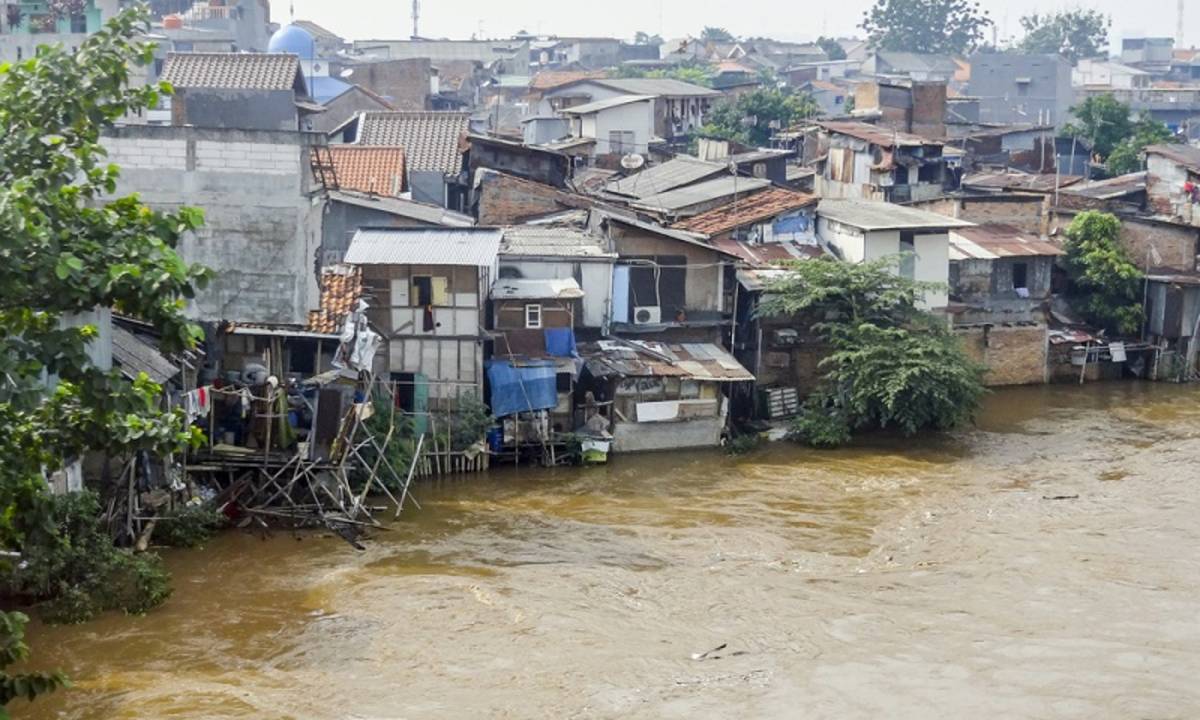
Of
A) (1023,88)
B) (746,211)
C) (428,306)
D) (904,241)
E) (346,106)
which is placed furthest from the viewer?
(1023,88)

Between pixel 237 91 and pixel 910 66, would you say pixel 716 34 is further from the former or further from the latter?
pixel 237 91

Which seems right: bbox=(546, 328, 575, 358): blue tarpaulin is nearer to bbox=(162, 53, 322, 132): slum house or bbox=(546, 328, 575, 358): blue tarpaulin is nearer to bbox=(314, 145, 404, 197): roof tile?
bbox=(314, 145, 404, 197): roof tile

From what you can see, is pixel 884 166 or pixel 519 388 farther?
pixel 884 166

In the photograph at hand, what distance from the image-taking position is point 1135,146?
45.9 metres

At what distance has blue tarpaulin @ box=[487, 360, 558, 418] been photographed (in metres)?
24.2

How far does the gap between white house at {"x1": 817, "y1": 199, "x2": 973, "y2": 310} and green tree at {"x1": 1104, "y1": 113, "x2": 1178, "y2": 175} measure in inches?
678

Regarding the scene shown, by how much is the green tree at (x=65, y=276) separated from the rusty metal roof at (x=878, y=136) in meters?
29.9

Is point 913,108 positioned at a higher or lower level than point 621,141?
higher

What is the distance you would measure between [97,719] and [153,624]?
2608 mm

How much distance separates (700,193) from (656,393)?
8135mm

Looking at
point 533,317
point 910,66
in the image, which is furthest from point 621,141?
point 910,66

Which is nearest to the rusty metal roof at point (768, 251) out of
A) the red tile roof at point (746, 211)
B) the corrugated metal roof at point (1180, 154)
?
the red tile roof at point (746, 211)

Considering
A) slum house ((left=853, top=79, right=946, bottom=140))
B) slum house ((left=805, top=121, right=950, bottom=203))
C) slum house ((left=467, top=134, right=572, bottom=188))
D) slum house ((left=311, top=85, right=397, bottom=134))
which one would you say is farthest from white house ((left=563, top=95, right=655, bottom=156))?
slum house ((left=467, top=134, right=572, bottom=188))

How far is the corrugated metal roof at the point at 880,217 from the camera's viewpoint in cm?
2950
